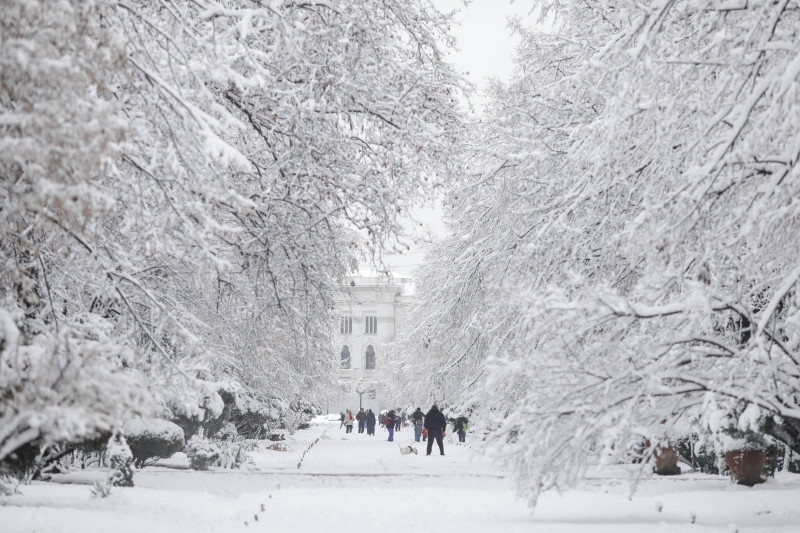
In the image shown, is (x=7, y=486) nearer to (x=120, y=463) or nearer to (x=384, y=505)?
(x=120, y=463)

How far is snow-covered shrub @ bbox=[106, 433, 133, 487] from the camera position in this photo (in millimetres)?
12492

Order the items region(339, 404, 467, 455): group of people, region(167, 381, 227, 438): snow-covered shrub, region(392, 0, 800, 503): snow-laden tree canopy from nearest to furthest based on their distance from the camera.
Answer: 1. region(392, 0, 800, 503): snow-laden tree canopy
2. region(167, 381, 227, 438): snow-covered shrub
3. region(339, 404, 467, 455): group of people

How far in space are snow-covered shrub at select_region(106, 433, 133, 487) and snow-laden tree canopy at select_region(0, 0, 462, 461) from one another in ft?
6.01

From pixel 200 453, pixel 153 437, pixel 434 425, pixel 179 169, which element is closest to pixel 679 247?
pixel 179 169

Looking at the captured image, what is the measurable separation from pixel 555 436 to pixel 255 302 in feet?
18.9

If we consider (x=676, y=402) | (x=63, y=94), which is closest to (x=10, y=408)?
(x=63, y=94)

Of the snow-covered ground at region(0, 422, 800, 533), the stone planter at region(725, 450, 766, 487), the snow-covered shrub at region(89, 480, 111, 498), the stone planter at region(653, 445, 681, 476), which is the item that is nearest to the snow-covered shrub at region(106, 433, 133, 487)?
the snow-covered ground at region(0, 422, 800, 533)

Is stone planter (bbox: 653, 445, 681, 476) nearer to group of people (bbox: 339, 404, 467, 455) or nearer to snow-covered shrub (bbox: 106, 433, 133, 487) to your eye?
group of people (bbox: 339, 404, 467, 455)

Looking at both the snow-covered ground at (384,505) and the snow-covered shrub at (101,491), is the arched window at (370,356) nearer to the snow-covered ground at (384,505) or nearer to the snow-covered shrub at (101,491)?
the snow-covered ground at (384,505)

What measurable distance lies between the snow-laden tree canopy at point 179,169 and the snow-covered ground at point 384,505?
1481 mm

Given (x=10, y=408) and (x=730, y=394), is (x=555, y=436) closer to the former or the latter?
(x=730, y=394)

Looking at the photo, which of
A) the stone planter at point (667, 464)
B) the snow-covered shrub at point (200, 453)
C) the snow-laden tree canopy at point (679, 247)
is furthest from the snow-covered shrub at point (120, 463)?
the stone planter at point (667, 464)

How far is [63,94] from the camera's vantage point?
5.09m

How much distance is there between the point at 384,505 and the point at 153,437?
14.6 ft
